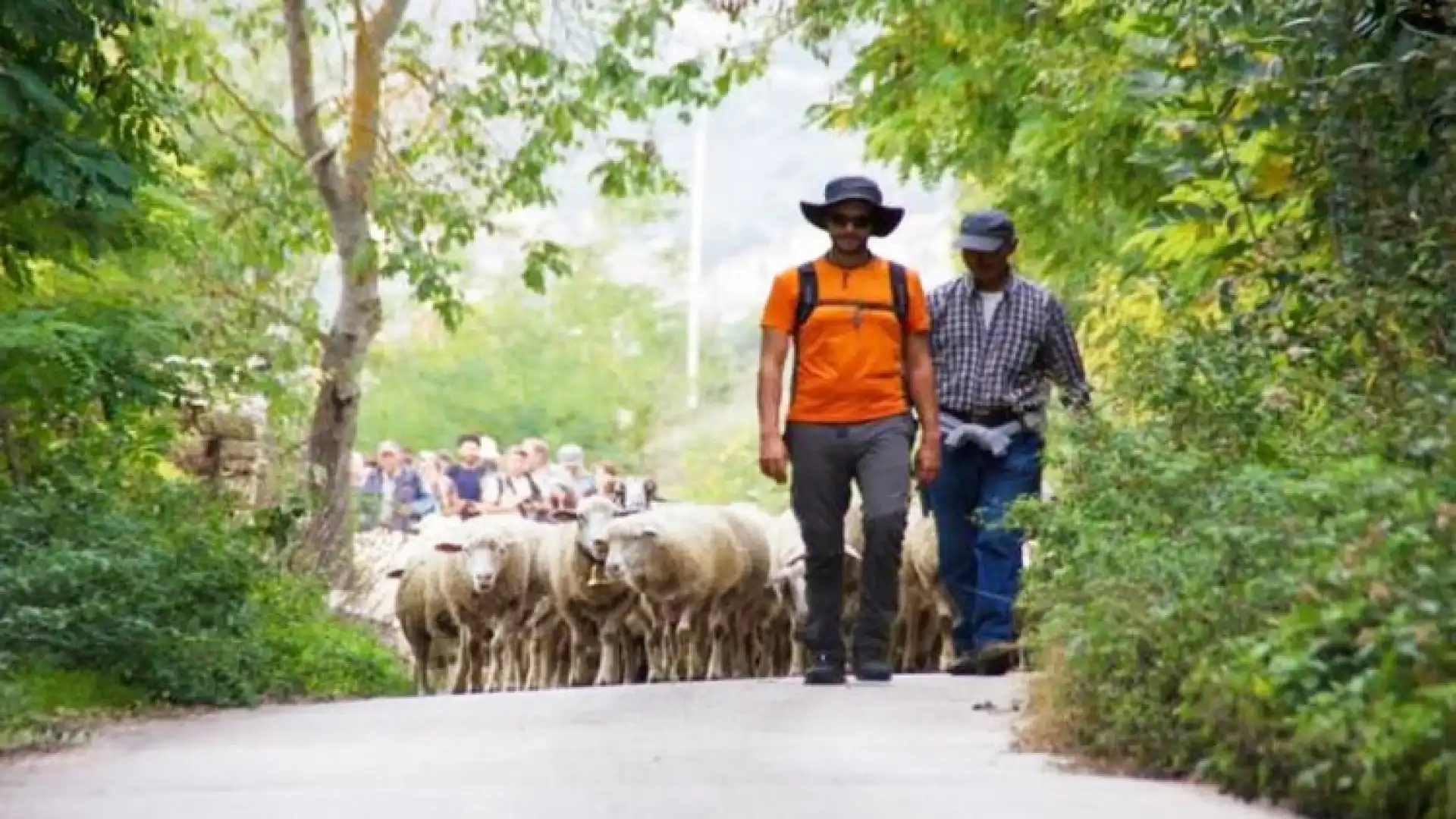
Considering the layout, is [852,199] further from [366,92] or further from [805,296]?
[366,92]

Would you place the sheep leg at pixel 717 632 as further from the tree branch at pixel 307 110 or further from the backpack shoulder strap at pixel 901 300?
the backpack shoulder strap at pixel 901 300

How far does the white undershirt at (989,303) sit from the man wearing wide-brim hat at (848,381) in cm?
84

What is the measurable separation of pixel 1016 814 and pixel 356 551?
20.1 m

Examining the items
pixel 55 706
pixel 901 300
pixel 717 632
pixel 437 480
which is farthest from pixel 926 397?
pixel 437 480

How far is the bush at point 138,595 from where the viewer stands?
13.6 m

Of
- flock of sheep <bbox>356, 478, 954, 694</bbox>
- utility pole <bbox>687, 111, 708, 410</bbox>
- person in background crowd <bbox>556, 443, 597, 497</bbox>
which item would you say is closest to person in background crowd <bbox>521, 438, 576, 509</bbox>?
person in background crowd <bbox>556, 443, 597, 497</bbox>

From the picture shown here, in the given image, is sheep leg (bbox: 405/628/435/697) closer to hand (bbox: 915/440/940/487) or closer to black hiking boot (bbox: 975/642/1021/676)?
black hiking boot (bbox: 975/642/1021/676)

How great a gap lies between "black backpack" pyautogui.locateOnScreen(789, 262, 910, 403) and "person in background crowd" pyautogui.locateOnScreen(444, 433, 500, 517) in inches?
760

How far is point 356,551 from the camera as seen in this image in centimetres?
2831

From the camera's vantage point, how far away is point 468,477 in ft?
116

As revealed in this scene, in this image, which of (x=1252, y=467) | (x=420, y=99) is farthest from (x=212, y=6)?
(x=1252, y=467)

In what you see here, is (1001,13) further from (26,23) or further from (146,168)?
(26,23)

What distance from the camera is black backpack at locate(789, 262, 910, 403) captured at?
45.8 ft

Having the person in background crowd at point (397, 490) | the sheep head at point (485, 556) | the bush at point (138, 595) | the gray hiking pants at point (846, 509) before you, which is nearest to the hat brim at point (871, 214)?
the gray hiking pants at point (846, 509)
